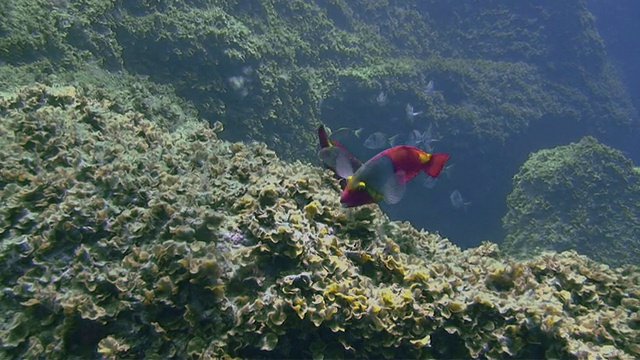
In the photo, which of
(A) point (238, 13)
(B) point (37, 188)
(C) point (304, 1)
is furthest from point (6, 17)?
(C) point (304, 1)

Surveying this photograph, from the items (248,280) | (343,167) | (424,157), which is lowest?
(248,280)

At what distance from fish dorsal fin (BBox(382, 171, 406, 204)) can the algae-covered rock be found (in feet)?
27.1

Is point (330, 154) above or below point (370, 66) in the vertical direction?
below

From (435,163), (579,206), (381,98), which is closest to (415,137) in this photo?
(381,98)

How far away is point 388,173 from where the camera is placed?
8.29 ft

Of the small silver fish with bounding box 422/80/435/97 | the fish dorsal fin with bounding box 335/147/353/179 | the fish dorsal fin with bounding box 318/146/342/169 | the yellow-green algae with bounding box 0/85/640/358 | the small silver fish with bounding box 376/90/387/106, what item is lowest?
the yellow-green algae with bounding box 0/85/640/358

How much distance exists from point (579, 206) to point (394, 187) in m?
9.34

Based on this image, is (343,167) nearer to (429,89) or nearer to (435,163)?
(435,163)

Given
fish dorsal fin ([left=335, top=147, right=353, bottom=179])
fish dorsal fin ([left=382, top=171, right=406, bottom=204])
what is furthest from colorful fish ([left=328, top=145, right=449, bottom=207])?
fish dorsal fin ([left=335, top=147, right=353, bottom=179])

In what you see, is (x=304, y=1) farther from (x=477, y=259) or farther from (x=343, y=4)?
(x=477, y=259)

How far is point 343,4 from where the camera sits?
43.0 ft

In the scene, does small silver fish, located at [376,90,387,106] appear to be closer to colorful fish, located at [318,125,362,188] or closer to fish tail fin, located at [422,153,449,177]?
colorful fish, located at [318,125,362,188]

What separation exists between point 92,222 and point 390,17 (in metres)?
15.2

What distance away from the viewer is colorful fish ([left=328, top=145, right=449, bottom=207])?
2.52 meters
